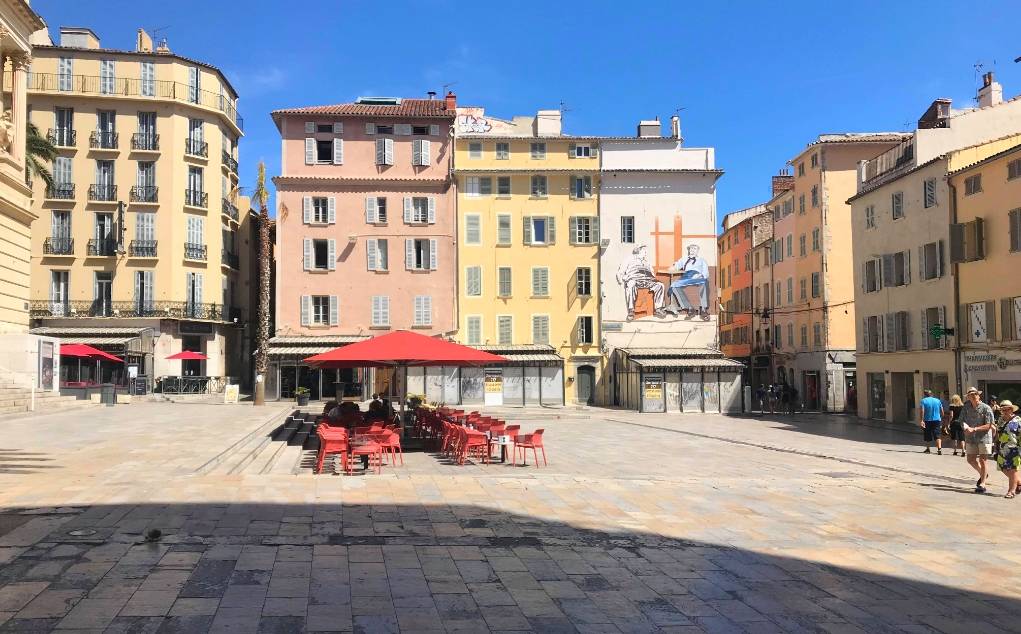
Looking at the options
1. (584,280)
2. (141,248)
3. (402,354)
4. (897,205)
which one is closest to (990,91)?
(897,205)

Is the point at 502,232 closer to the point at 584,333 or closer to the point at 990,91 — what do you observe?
the point at 584,333

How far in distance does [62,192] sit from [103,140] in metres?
3.43

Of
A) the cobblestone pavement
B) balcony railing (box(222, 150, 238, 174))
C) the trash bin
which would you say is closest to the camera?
the cobblestone pavement

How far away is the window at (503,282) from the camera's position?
44.6m

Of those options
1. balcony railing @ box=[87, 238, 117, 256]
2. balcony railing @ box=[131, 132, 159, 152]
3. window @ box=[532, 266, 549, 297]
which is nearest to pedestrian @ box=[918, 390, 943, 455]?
window @ box=[532, 266, 549, 297]

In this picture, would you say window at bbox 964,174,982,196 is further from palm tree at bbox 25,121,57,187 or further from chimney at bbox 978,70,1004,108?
palm tree at bbox 25,121,57,187

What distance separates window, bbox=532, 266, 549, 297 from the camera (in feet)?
147

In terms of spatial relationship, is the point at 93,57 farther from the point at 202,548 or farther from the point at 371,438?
the point at 202,548

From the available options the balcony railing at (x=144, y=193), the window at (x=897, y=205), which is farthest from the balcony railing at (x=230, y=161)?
the window at (x=897, y=205)

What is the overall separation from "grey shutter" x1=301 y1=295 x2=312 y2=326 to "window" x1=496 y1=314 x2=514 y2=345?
32.7ft

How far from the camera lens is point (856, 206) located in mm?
35938

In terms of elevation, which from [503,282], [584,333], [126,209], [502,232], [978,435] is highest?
[126,209]

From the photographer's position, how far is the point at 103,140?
43375mm

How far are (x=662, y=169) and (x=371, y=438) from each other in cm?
3509
